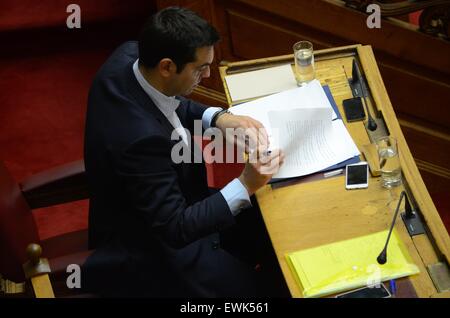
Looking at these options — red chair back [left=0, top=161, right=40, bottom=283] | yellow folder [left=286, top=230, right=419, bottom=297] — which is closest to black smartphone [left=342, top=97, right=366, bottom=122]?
yellow folder [left=286, top=230, right=419, bottom=297]

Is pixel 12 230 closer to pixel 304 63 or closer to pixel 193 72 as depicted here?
pixel 193 72

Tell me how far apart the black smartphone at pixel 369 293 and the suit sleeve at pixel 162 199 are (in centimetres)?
39

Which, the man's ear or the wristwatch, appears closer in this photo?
the man's ear

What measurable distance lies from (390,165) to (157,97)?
Result: 0.68m

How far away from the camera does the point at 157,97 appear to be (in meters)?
2.09

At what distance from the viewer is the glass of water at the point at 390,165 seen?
2055 mm

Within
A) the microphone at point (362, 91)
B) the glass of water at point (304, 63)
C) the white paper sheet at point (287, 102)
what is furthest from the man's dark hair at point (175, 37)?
the microphone at point (362, 91)

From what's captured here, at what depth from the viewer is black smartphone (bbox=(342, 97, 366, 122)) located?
227 centimetres

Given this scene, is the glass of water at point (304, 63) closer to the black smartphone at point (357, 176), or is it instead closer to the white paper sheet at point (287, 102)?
the white paper sheet at point (287, 102)

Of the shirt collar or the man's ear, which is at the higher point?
the man's ear

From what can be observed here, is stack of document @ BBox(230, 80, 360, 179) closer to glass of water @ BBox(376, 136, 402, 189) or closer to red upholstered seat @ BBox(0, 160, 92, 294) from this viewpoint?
glass of water @ BBox(376, 136, 402, 189)
